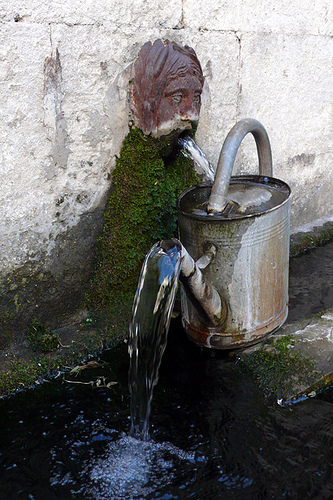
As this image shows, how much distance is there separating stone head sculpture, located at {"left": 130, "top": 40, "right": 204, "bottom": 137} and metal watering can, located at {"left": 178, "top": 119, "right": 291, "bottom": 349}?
42cm

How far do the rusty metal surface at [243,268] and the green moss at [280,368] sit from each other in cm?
13

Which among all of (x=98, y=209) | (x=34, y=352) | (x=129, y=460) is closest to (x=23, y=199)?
(x=98, y=209)

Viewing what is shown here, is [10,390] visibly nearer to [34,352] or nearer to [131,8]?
[34,352]

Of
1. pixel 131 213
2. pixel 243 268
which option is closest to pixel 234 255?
pixel 243 268

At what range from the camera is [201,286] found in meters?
2.34

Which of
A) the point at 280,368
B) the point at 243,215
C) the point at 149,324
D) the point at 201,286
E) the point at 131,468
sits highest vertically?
the point at 243,215

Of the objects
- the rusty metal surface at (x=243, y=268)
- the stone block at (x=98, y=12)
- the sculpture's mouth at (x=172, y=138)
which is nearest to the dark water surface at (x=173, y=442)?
the rusty metal surface at (x=243, y=268)

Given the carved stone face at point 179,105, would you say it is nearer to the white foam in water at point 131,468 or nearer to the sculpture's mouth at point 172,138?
the sculpture's mouth at point 172,138

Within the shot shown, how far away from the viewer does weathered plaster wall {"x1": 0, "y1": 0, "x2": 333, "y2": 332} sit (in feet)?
8.04

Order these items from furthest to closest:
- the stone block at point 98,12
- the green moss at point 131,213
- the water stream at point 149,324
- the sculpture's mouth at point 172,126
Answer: the green moss at point 131,213
the sculpture's mouth at point 172,126
the stone block at point 98,12
the water stream at point 149,324

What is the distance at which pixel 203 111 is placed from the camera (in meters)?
3.36

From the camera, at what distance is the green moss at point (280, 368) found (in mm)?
2389

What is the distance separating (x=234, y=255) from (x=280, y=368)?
63 centimetres

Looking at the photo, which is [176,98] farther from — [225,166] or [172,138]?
[225,166]
